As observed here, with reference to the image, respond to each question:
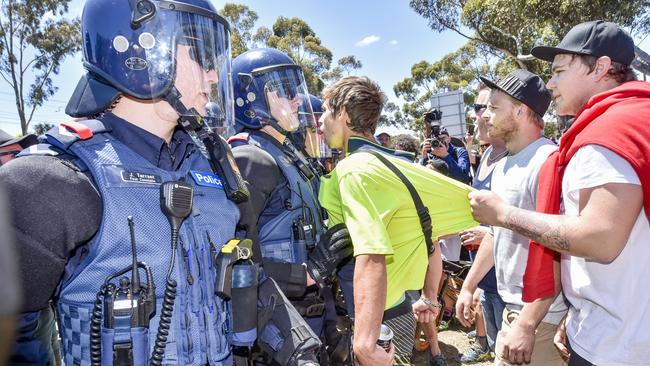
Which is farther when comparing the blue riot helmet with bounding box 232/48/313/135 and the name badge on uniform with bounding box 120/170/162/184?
the blue riot helmet with bounding box 232/48/313/135

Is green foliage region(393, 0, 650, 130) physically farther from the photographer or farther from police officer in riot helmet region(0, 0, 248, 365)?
police officer in riot helmet region(0, 0, 248, 365)

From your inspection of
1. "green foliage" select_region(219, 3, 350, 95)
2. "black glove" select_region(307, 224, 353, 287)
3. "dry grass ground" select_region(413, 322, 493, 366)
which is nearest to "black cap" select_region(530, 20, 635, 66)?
"black glove" select_region(307, 224, 353, 287)

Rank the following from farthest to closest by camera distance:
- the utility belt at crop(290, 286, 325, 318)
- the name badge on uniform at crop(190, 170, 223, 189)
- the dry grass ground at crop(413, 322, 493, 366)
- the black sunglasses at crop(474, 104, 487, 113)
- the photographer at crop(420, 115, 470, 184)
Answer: the photographer at crop(420, 115, 470, 184) → the dry grass ground at crop(413, 322, 493, 366) → the black sunglasses at crop(474, 104, 487, 113) → the utility belt at crop(290, 286, 325, 318) → the name badge on uniform at crop(190, 170, 223, 189)

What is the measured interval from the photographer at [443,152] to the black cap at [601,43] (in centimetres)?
393

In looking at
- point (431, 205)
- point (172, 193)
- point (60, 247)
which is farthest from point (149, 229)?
point (431, 205)

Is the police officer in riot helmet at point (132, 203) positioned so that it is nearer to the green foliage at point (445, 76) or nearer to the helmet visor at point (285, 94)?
the helmet visor at point (285, 94)

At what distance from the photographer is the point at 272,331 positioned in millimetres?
1645

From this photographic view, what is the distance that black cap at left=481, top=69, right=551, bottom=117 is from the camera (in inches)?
107

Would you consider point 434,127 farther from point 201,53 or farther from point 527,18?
point 527,18

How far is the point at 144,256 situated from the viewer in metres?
1.29

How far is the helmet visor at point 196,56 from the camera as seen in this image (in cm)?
157

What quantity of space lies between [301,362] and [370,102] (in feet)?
4.57

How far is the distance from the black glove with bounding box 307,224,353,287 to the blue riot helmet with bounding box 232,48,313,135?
39.3 inches

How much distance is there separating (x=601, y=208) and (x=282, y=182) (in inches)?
60.6
